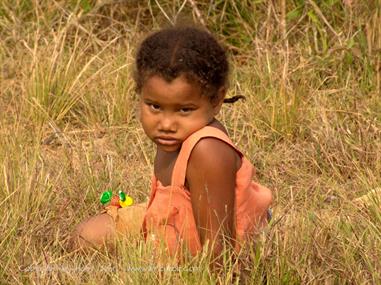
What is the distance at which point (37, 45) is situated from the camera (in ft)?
17.3

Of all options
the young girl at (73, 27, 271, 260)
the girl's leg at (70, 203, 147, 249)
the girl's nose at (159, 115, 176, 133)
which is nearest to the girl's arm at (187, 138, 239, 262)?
the young girl at (73, 27, 271, 260)

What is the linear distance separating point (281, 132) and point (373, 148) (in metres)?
0.54

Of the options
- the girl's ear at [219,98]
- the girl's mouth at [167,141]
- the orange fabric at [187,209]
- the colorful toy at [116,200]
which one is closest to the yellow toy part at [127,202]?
the colorful toy at [116,200]

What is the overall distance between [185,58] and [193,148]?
0.28 metres

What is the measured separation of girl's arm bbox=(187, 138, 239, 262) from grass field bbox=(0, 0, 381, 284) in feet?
0.49

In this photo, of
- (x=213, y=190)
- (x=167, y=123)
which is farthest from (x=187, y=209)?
(x=167, y=123)

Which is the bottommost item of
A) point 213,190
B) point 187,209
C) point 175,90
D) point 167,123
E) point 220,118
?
point 220,118

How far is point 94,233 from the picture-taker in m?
3.66

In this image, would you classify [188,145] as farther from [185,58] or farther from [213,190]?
[185,58]

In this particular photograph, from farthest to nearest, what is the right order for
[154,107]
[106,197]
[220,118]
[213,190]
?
1. [220,118]
2. [106,197]
3. [154,107]
4. [213,190]

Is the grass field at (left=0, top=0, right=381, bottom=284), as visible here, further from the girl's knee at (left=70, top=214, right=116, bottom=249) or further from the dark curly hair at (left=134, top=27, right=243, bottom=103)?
the dark curly hair at (left=134, top=27, right=243, bottom=103)

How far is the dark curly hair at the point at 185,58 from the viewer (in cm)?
325

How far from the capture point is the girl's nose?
3.29m

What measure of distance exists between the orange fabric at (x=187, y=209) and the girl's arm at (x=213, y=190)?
3 cm
